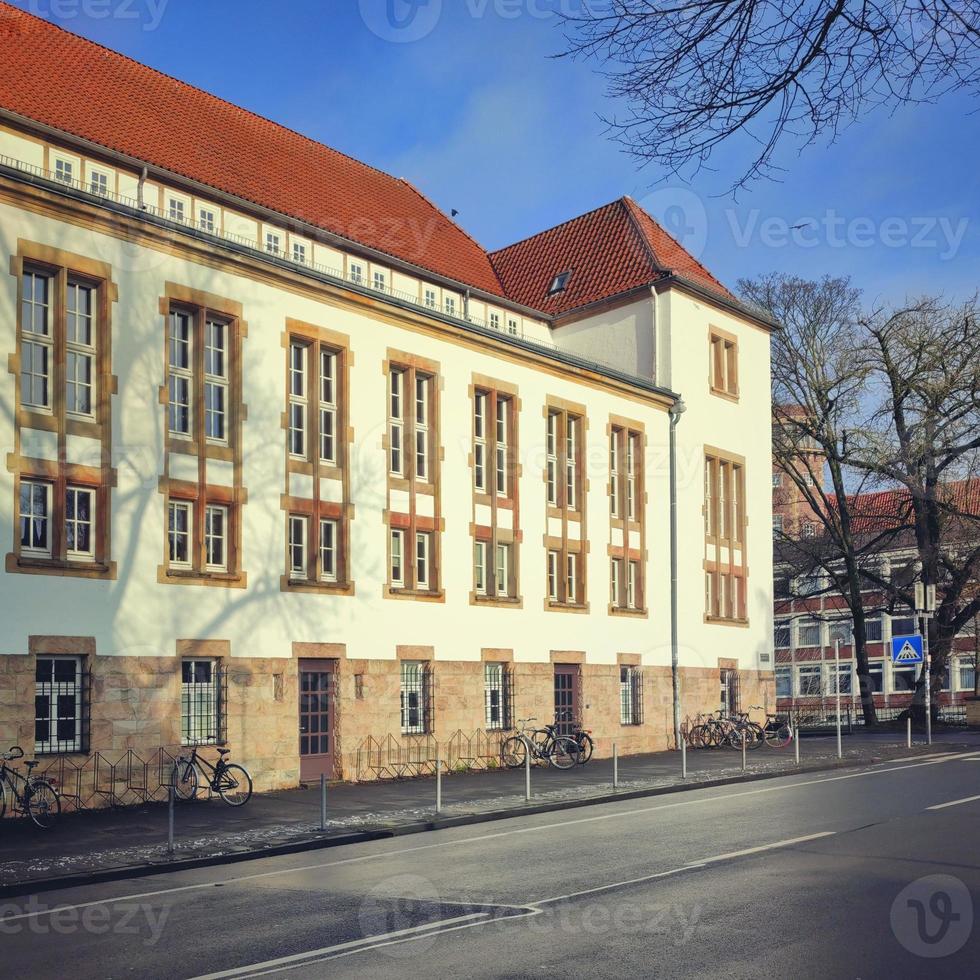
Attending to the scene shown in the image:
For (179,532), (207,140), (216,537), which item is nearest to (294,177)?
(207,140)

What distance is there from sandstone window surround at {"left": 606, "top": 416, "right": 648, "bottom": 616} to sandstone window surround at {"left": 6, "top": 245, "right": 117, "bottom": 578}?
16.4m

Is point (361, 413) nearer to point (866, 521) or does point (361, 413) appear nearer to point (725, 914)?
point (725, 914)

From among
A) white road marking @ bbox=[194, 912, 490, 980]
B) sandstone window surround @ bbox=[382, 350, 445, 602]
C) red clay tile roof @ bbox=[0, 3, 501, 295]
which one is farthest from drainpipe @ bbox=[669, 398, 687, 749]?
white road marking @ bbox=[194, 912, 490, 980]

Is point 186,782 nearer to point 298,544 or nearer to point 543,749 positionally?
point 298,544

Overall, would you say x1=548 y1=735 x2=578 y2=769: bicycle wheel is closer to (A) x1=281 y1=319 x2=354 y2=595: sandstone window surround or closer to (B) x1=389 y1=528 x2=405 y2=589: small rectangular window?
(B) x1=389 y1=528 x2=405 y2=589: small rectangular window

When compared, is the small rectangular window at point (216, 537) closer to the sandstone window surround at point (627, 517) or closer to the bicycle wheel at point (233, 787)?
the bicycle wheel at point (233, 787)

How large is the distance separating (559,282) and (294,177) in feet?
34.5

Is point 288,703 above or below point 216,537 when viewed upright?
below

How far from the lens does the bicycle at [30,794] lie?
19122 millimetres

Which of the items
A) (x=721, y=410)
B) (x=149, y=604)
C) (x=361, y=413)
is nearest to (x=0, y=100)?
(x=361, y=413)

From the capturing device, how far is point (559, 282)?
141 feet

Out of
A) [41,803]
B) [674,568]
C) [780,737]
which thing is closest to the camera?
[41,803]

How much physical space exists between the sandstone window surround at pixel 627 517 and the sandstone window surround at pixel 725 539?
136 inches

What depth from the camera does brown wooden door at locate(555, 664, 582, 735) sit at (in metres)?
33.5
